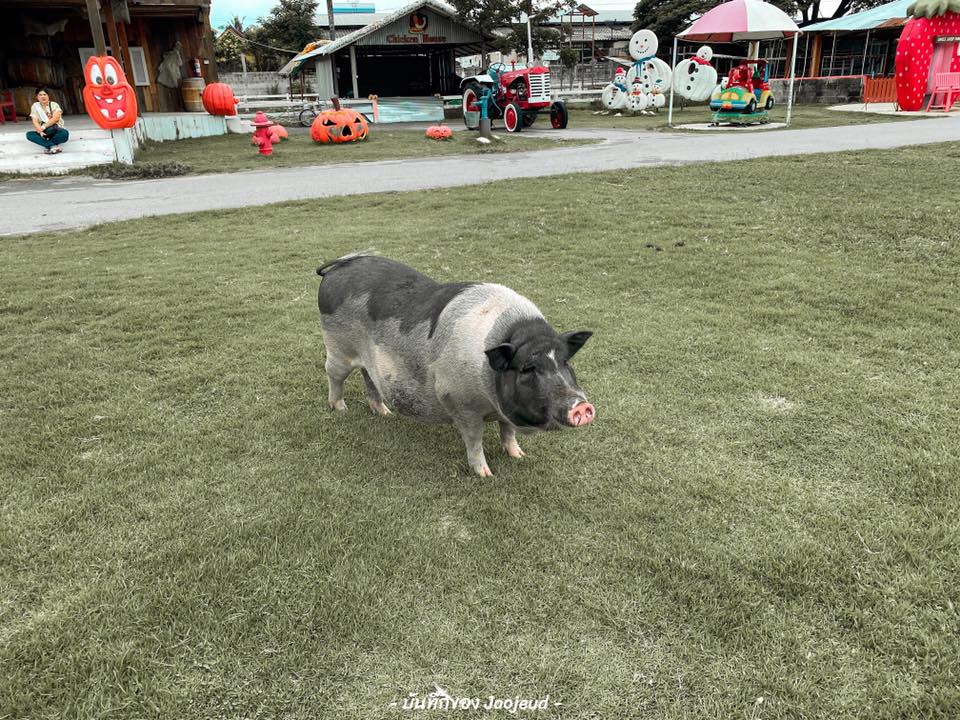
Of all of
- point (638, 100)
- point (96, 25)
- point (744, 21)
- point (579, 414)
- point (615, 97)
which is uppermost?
point (96, 25)

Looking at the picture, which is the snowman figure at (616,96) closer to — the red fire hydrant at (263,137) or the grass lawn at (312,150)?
the grass lawn at (312,150)

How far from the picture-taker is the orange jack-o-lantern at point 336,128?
19.5m

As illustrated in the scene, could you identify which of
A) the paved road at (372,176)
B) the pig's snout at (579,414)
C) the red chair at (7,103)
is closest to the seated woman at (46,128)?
the paved road at (372,176)

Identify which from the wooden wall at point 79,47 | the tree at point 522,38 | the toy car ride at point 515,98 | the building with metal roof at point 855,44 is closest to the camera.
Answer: the toy car ride at point 515,98

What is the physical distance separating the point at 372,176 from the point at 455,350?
36.0 ft

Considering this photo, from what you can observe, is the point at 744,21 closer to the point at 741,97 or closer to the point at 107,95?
the point at 741,97

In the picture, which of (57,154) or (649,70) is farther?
Answer: (649,70)

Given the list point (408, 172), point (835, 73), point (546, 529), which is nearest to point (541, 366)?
point (546, 529)

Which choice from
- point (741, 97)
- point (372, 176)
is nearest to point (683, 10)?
point (741, 97)

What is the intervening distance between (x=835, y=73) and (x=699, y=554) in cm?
4002

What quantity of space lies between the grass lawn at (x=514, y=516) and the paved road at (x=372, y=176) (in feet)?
16.0

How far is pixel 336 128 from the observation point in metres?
19.5

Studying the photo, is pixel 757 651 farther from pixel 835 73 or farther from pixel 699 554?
pixel 835 73

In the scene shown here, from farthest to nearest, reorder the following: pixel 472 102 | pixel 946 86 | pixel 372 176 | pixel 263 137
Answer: pixel 472 102 → pixel 946 86 → pixel 263 137 → pixel 372 176
